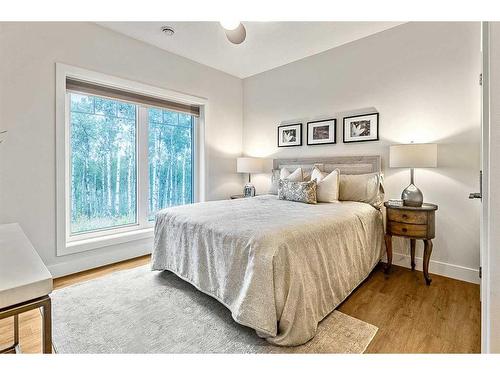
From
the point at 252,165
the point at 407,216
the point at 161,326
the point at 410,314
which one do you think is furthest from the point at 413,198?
the point at 161,326

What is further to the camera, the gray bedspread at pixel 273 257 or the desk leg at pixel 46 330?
the gray bedspread at pixel 273 257

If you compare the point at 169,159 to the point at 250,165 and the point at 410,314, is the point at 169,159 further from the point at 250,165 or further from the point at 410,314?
the point at 410,314

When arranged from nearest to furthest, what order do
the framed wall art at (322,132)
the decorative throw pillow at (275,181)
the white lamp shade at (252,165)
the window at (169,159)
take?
the framed wall art at (322,132) → the window at (169,159) → the decorative throw pillow at (275,181) → the white lamp shade at (252,165)

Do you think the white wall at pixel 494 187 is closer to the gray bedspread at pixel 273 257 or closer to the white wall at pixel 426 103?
the gray bedspread at pixel 273 257

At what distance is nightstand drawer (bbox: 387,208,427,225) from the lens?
228cm

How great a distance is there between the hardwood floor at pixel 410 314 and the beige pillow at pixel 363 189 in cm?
80

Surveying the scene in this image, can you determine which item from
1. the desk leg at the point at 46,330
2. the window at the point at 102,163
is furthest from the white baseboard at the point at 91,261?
the desk leg at the point at 46,330

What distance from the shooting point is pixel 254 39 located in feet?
10.00

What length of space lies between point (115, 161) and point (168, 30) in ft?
5.49

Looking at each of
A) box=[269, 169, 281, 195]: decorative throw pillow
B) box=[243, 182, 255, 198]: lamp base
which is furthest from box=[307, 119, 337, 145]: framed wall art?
box=[243, 182, 255, 198]: lamp base

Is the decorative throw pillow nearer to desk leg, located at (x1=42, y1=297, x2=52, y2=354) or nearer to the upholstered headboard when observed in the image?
the upholstered headboard

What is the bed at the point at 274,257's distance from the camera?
145cm

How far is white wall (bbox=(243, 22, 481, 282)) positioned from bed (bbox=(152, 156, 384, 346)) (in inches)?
27.8

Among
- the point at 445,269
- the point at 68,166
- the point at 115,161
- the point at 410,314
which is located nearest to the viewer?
the point at 410,314
